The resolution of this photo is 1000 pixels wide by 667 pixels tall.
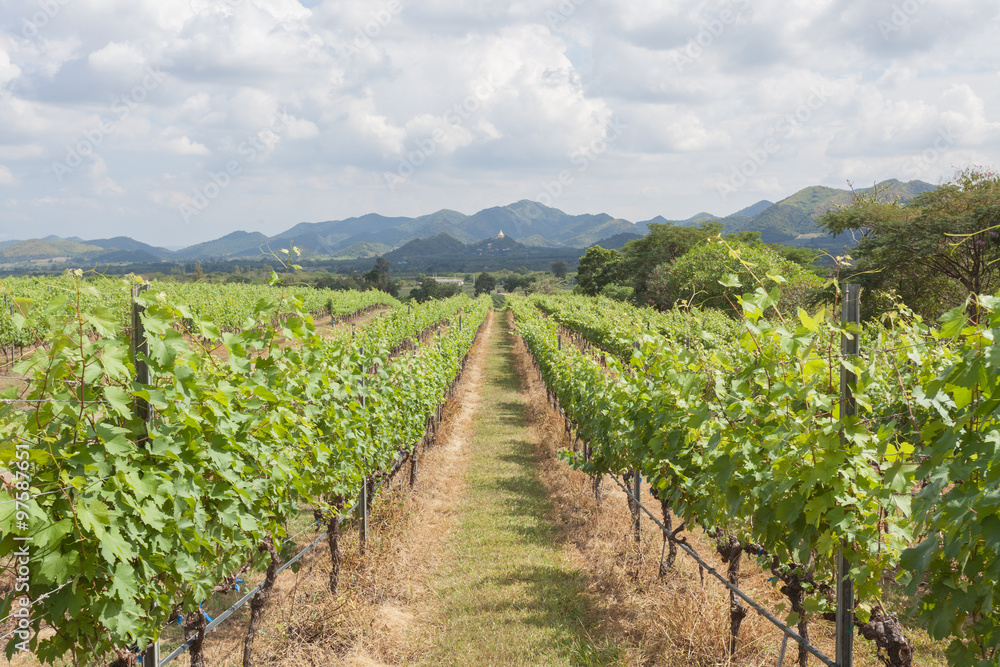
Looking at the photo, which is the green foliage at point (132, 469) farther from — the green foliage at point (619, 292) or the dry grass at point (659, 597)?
the green foliage at point (619, 292)

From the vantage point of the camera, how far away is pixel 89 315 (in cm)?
213

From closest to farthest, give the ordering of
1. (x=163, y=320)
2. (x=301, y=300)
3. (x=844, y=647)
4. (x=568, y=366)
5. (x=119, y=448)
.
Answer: (x=119, y=448) < (x=163, y=320) < (x=844, y=647) < (x=301, y=300) < (x=568, y=366)

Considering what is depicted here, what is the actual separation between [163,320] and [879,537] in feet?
10.8

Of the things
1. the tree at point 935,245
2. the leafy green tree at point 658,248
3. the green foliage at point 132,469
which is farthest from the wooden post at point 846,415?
the leafy green tree at point 658,248

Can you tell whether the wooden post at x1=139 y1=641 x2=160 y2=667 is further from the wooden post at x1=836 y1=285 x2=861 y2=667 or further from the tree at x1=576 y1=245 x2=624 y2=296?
the tree at x1=576 y1=245 x2=624 y2=296

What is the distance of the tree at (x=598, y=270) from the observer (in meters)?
60.2

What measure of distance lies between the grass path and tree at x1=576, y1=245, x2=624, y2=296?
4842cm

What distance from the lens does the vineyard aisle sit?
190 inches

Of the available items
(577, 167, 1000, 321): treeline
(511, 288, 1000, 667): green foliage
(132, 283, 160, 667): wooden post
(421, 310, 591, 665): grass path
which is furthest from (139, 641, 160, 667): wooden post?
(577, 167, 1000, 321): treeline

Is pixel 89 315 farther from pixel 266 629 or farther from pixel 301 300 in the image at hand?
pixel 266 629

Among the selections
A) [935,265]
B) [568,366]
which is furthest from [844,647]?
[935,265]

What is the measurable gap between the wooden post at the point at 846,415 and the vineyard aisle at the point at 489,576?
2.25 m

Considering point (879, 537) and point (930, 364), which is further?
point (930, 364)

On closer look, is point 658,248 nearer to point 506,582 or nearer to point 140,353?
point 506,582
